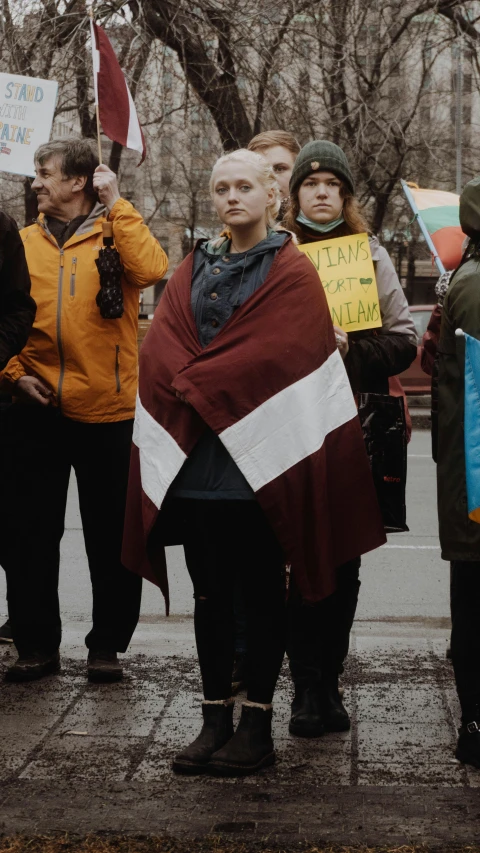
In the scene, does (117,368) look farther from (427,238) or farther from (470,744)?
(470,744)

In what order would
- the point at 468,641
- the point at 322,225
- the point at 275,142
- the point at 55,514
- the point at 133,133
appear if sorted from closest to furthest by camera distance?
1. the point at 468,641
2. the point at 322,225
3. the point at 55,514
4. the point at 275,142
5. the point at 133,133

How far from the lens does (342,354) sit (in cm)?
404

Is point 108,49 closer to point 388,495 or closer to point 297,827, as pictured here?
point 388,495

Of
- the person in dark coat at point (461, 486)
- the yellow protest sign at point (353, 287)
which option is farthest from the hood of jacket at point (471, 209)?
the yellow protest sign at point (353, 287)

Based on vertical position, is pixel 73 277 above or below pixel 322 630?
above

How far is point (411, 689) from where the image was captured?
452 centimetres

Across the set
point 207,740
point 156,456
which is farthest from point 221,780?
point 156,456

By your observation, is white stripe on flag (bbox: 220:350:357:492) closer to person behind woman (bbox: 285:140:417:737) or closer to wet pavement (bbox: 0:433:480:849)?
person behind woman (bbox: 285:140:417:737)

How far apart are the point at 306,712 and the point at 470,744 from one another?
58cm

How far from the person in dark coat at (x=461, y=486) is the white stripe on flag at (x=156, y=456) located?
825 mm

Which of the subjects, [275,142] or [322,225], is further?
[275,142]

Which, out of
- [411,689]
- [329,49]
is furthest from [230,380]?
[329,49]

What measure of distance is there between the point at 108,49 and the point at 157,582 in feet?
8.33

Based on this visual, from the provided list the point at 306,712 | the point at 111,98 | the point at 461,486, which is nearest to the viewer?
the point at 461,486
